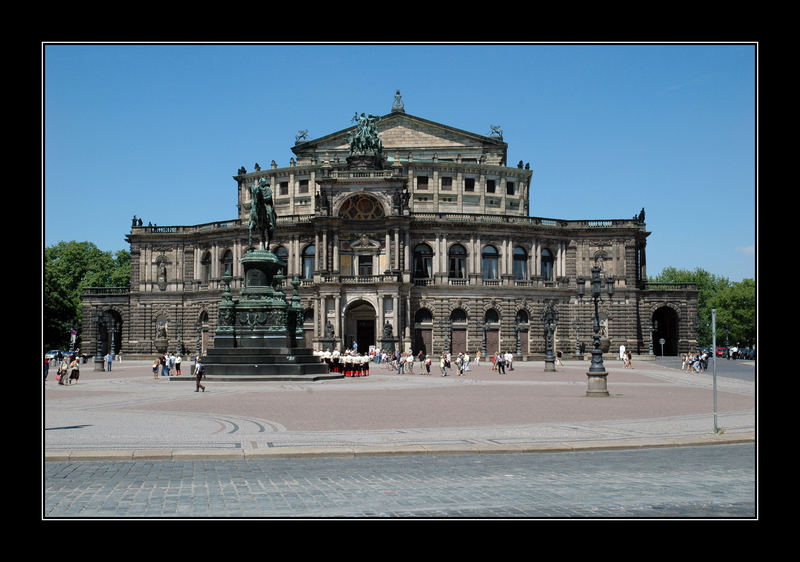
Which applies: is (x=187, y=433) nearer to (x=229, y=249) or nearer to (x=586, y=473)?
(x=586, y=473)

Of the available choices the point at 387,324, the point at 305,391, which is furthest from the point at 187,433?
the point at 387,324

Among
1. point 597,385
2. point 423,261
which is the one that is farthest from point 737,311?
point 597,385

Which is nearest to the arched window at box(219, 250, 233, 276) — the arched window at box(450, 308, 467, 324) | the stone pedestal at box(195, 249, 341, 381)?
the arched window at box(450, 308, 467, 324)

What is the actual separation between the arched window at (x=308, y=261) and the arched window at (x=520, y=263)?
69.4 ft

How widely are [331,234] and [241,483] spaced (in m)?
70.7

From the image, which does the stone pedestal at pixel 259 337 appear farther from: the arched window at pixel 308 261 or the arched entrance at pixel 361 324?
the arched window at pixel 308 261

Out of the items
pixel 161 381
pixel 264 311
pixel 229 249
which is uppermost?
pixel 229 249

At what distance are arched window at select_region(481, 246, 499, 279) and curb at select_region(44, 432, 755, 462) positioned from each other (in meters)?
67.9

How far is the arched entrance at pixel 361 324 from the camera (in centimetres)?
8219

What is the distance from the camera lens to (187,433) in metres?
18.3

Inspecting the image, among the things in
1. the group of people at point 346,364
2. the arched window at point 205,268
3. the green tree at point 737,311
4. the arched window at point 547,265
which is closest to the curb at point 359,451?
the group of people at point 346,364

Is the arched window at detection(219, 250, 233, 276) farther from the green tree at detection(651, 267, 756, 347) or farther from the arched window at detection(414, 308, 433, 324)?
the green tree at detection(651, 267, 756, 347)
